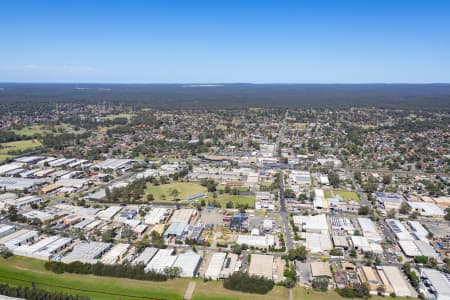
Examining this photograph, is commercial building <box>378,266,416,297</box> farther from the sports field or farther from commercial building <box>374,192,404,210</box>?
the sports field

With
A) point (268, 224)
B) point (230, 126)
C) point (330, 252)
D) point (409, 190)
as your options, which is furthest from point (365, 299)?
point (230, 126)

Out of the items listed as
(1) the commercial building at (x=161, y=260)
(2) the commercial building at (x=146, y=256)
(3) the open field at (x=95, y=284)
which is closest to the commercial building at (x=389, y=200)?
(1) the commercial building at (x=161, y=260)

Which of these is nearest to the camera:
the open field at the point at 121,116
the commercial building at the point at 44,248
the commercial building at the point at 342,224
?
the commercial building at the point at 44,248

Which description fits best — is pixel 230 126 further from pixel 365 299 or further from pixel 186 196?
pixel 365 299

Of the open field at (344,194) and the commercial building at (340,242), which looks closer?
the commercial building at (340,242)

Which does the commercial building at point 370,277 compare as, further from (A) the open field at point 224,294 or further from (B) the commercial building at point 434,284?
(A) the open field at point 224,294

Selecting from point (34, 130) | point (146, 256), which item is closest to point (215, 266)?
point (146, 256)

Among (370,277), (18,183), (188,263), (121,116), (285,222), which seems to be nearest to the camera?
(370,277)

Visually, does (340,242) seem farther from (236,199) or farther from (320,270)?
(236,199)
